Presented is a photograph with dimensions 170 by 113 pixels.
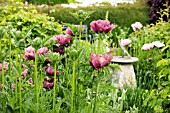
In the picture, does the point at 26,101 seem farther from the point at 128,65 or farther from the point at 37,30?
the point at 37,30

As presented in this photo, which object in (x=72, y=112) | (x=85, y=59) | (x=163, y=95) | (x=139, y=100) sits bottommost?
(x=139, y=100)

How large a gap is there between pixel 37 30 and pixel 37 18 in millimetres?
325

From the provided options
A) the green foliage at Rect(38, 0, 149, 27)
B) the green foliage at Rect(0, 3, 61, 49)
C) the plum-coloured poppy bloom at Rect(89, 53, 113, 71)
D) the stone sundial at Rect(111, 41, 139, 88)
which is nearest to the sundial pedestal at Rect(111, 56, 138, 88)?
the stone sundial at Rect(111, 41, 139, 88)

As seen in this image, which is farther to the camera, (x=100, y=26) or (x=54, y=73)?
(x=100, y=26)

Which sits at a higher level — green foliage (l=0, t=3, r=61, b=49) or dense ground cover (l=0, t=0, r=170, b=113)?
dense ground cover (l=0, t=0, r=170, b=113)

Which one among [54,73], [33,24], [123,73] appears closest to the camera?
[54,73]

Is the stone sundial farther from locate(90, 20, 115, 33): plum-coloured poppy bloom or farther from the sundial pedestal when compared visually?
locate(90, 20, 115, 33): plum-coloured poppy bloom

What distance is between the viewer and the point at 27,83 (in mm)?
2926

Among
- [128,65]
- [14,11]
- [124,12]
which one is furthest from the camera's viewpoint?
[124,12]

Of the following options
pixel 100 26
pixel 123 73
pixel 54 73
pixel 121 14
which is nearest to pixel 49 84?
pixel 54 73

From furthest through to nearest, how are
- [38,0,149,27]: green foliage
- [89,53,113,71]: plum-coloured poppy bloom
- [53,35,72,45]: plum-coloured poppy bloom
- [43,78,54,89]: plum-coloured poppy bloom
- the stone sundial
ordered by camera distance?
[38,0,149,27]: green foliage → the stone sundial → [53,35,72,45]: plum-coloured poppy bloom → [43,78,54,89]: plum-coloured poppy bloom → [89,53,113,71]: plum-coloured poppy bloom

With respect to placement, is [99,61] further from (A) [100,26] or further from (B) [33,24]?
(B) [33,24]

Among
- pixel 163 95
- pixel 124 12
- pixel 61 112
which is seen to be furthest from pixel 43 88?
pixel 124 12

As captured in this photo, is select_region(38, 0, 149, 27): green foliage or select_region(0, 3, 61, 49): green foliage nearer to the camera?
select_region(0, 3, 61, 49): green foliage
